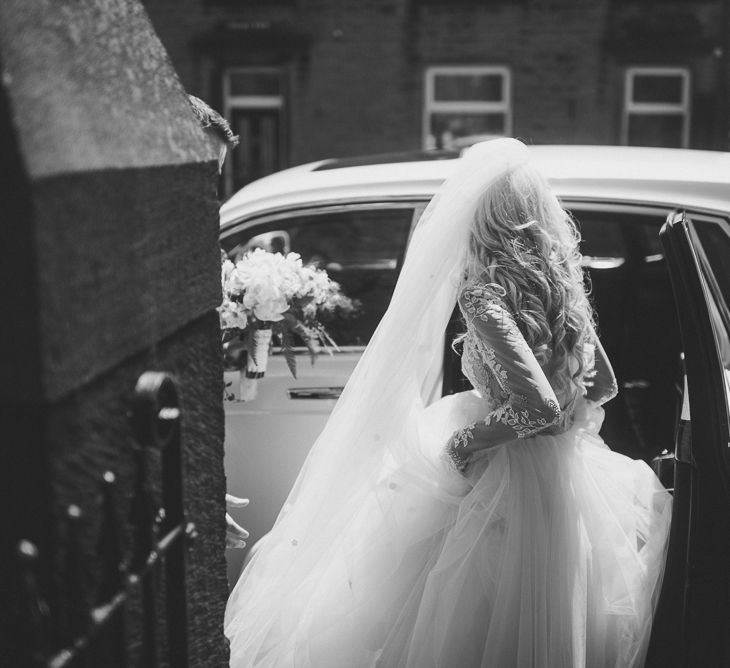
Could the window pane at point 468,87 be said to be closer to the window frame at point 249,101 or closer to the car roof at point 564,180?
the window frame at point 249,101

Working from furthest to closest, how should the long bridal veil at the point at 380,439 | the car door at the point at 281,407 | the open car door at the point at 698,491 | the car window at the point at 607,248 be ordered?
the car window at the point at 607,248 → the car door at the point at 281,407 → the long bridal veil at the point at 380,439 → the open car door at the point at 698,491

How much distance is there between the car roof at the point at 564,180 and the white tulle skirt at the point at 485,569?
2.67ft

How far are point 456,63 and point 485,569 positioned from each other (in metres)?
11.7

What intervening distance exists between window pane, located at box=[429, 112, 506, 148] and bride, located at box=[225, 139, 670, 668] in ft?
37.1

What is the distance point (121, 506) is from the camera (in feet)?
4.85

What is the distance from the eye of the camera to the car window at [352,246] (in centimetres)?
372

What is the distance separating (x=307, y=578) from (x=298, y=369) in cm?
93

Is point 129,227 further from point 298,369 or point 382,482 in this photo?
point 298,369

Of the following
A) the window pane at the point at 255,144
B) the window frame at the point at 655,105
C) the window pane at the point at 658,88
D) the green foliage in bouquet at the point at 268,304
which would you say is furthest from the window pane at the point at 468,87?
the green foliage in bouquet at the point at 268,304

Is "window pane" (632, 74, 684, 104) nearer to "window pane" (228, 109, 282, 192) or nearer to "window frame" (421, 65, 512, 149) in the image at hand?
"window frame" (421, 65, 512, 149)

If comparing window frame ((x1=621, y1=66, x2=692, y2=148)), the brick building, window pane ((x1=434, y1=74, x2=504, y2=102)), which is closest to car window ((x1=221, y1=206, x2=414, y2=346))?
the brick building

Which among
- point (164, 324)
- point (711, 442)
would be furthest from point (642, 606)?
point (164, 324)

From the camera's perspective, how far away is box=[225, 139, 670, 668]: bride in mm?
2742

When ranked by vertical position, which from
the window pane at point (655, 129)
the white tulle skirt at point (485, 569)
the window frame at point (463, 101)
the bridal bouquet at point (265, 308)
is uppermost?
the window frame at point (463, 101)
